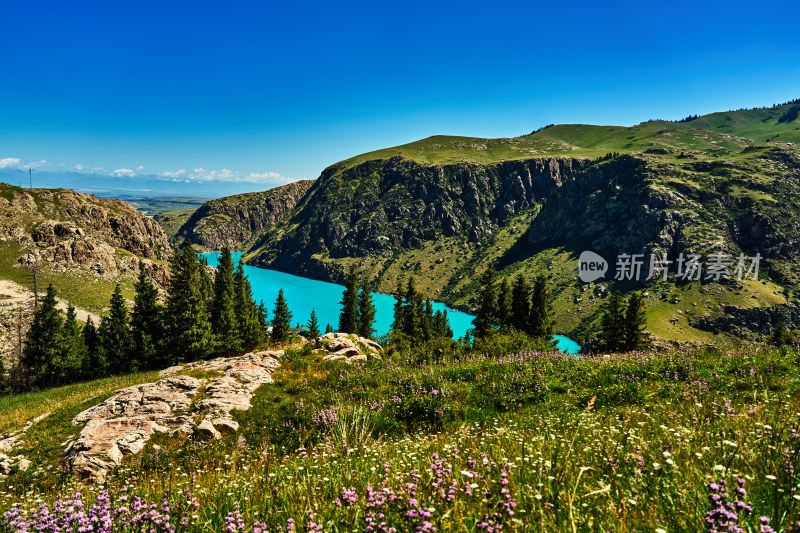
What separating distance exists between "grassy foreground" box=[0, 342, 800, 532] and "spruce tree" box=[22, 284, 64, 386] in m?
55.2

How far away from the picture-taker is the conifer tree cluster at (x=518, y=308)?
204 feet

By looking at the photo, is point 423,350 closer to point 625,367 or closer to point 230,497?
point 625,367

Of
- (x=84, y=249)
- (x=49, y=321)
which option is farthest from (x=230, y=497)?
(x=84, y=249)

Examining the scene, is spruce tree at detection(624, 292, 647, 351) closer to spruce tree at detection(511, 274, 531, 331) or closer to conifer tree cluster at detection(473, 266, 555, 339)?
conifer tree cluster at detection(473, 266, 555, 339)

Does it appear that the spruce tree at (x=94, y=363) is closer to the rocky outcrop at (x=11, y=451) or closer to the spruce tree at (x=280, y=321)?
the spruce tree at (x=280, y=321)

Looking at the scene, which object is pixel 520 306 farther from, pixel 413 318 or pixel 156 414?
pixel 156 414

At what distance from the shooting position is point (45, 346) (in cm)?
5303

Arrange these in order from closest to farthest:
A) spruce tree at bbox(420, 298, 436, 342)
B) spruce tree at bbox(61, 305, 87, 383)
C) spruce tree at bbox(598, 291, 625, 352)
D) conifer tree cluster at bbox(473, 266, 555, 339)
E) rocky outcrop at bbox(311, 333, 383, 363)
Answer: rocky outcrop at bbox(311, 333, 383, 363)
spruce tree at bbox(61, 305, 87, 383)
spruce tree at bbox(598, 291, 625, 352)
conifer tree cluster at bbox(473, 266, 555, 339)
spruce tree at bbox(420, 298, 436, 342)

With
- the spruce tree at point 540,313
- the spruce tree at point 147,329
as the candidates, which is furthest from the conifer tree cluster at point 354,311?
the spruce tree at point 147,329

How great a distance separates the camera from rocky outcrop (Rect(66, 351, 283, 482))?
33.0ft

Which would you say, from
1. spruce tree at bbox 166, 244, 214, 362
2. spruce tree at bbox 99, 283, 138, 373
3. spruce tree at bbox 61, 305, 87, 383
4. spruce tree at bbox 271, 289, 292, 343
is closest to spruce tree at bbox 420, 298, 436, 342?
spruce tree at bbox 271, 289, 292, 343

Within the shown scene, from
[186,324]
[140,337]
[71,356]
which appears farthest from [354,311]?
[71,356]

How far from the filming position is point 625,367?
1217 cm

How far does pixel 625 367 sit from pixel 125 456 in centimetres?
1588
